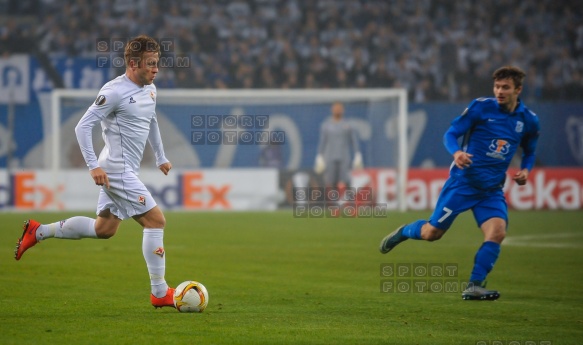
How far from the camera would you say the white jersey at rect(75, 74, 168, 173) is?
7.29 m

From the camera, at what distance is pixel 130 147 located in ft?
24.8

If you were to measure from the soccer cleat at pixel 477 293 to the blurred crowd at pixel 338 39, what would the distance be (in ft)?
53.7

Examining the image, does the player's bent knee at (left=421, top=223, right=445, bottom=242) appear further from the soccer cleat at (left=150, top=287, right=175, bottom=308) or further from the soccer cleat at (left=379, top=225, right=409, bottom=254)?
the soccer cleat at (left=150, top=287, right=175, bottom=308)

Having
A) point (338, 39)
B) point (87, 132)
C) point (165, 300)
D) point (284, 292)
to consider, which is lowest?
point (284, 292)

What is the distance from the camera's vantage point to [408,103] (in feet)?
78.1

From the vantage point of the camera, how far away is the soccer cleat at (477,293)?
8406 millimetres

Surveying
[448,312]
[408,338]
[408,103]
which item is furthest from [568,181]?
[408,338]

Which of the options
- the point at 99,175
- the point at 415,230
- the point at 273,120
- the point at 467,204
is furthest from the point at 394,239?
the point at 273,120

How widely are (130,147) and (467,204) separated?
3.09m

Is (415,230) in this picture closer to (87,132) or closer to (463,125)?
(463,125)

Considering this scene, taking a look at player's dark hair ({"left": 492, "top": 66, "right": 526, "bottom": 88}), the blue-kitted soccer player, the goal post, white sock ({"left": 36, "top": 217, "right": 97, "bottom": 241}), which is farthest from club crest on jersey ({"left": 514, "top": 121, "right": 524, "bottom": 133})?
the goal post

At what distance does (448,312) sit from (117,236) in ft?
27.5

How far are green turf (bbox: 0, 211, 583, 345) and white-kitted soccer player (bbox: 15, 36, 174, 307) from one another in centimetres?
57

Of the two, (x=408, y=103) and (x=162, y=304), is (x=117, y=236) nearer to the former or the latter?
(x=162, y=304)
